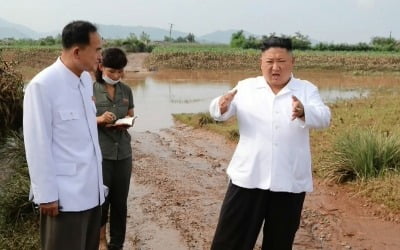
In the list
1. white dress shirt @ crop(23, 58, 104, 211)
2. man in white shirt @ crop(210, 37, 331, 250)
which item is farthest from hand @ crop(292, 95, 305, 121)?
white dress shirt @ crop(23, 58, 104, 211)

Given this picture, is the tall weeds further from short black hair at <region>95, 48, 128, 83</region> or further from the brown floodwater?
the brown floodwater

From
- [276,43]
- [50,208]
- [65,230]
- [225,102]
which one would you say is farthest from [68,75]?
[276,43]

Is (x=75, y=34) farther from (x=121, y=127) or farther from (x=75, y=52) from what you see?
(x=121, y=127)

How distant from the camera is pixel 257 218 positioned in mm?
3100

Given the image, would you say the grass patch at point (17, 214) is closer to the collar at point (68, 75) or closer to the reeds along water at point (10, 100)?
the reeds along water at point (10, 100)

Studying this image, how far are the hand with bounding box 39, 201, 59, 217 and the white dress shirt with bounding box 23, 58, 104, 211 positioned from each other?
3 centimetres

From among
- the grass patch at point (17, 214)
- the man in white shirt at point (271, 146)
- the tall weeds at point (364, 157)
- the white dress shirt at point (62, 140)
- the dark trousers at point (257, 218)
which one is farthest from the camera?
the tall weeds at point (364, 157)

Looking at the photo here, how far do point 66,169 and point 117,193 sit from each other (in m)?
1.29

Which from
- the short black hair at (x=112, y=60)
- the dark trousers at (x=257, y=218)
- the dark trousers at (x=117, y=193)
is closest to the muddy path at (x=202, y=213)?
the dark trousers at (x=117, y=193)

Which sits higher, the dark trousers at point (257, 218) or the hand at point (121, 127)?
the hand at point (121, 127)

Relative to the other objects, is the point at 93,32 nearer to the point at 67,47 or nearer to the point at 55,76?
the point at 67,47

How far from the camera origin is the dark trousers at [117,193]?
146 inches

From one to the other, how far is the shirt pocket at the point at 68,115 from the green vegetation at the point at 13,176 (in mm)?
1927

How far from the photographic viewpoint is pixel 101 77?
372 centimetres
